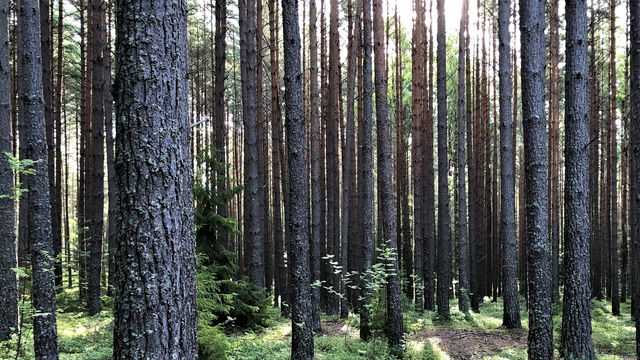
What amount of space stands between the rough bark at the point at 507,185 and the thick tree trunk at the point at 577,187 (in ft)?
14.7

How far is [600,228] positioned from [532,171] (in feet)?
55.7

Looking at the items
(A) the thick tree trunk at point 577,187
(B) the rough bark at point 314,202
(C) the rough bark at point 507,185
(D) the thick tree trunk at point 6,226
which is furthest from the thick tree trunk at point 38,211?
(C) the rough bark at point 507,185

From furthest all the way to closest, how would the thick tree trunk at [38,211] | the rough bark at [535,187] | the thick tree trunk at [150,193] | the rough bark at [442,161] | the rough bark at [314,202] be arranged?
the rough bark at [442,161], the rough bark at [314,202], the rough bark at [535,187], the thick tree trunk at [38,211], the thick tree trunk at [150,193]

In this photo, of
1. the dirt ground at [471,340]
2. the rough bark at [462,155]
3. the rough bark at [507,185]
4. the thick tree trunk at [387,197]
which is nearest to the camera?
the thick tree trunk at [387,197]

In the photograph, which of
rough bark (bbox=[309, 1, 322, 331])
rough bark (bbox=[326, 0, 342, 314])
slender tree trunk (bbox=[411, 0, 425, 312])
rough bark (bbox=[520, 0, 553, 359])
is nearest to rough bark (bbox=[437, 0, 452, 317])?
slender tree trunk (bbox=[411, 0, 425, 312])

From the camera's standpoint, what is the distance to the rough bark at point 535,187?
6.43 metres

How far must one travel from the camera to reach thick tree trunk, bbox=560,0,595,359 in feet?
23.0

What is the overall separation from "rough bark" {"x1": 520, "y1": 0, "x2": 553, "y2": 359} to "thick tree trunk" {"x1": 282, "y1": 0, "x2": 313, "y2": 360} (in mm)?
3162

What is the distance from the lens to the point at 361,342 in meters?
9.72

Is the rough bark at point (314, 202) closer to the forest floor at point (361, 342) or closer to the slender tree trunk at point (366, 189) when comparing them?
the forest floor at point (361, 342)

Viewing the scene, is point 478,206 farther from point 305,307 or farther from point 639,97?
point 305,307

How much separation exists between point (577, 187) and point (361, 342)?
203 inches

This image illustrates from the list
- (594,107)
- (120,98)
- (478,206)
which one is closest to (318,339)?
(120,98)

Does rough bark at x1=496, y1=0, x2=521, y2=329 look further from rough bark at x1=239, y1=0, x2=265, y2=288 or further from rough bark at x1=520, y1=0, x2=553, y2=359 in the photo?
rough bark at x1=239, y1=0, x2=265, y2=288
